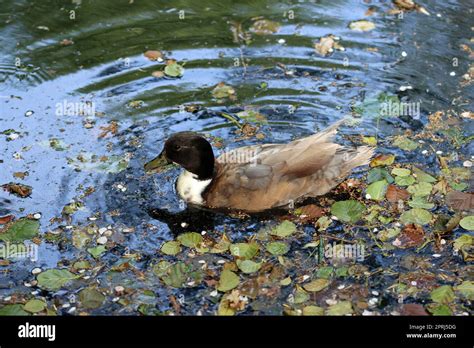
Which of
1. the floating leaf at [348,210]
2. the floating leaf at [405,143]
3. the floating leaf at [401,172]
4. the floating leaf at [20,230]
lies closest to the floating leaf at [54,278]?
the floating leaf at [20,230]

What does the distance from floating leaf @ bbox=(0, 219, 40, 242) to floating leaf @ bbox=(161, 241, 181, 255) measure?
1246mm

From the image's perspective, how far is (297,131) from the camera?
820 centimetres

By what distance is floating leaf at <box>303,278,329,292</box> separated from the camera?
622 cm

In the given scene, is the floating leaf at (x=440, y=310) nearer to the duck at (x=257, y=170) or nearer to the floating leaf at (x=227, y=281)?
the floating leaf at (x=227, y=281)

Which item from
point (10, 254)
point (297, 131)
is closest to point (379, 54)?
point (297, 131)

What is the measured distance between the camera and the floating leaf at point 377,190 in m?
7.27

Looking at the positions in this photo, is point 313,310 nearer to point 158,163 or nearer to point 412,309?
point 412,309

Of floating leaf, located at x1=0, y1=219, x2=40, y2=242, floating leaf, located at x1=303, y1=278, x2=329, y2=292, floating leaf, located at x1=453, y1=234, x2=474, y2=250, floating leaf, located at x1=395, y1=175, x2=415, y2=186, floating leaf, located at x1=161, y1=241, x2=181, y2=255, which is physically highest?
floating leaf, located at x1=395, y1=175, x2=415, y2=186

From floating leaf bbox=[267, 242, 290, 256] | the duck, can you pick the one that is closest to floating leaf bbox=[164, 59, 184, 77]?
the duck

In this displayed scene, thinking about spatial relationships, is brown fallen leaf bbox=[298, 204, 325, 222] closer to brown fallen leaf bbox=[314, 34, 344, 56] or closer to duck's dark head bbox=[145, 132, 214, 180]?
duck's dark head bbox=[145, 132, 214, 180]

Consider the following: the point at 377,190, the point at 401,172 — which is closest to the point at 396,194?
the point at 377,190

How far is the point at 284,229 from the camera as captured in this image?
6.89 meters

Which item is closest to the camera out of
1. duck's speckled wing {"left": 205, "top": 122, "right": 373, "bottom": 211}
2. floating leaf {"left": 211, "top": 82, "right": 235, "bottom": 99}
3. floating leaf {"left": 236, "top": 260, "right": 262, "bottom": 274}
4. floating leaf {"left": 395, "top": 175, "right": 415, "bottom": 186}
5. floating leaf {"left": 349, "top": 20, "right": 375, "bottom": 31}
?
floating leaf {"left": 236, "top": 260, "right": 262, "bottom": 274}

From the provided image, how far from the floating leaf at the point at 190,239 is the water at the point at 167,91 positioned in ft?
0.48
